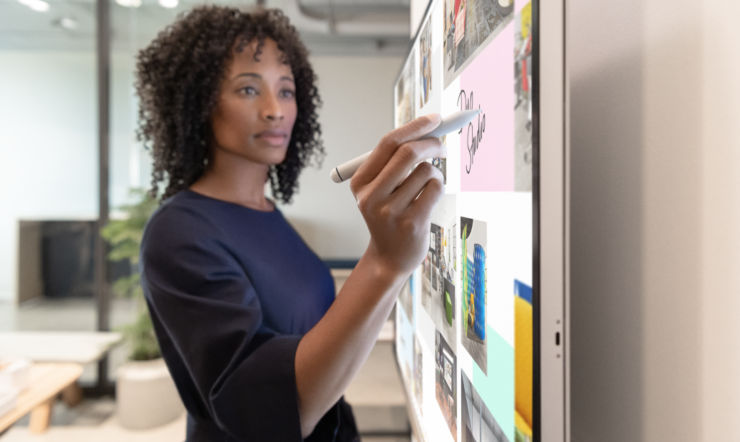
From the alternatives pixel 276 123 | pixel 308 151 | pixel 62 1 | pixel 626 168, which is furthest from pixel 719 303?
pixel 62 1

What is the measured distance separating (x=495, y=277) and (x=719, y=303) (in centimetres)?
19

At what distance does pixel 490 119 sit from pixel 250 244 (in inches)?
22.5

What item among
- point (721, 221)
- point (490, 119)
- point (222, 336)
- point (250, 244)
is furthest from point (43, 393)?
point (721, 221)

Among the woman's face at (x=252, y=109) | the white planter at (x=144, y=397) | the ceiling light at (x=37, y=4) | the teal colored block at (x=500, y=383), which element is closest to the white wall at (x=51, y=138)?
the ceiling light at (x=37, y=4)

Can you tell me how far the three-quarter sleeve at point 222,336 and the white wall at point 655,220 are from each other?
41 centimetres

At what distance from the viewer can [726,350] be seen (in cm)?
36

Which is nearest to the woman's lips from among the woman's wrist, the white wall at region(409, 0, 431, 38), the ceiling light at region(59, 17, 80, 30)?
the white wall at region(409, 0, 431, 38)

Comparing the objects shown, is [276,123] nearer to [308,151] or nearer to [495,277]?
[308,151]

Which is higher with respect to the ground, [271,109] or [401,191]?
[271,109]

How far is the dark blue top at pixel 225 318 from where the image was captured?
67 centimetres

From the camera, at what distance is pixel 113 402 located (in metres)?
3.17

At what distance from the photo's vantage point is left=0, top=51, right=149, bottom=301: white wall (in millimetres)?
3125

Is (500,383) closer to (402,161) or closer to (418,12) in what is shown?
(402,161)

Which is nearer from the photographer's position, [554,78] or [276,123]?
[554,78]
